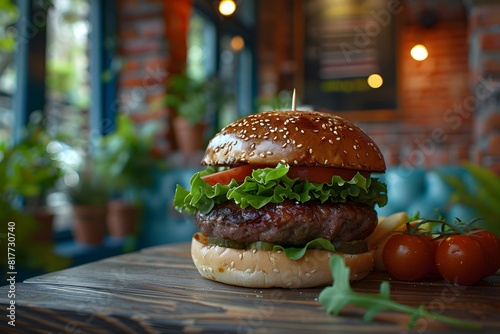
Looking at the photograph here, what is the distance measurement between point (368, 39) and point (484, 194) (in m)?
4.04

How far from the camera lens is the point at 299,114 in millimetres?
1686

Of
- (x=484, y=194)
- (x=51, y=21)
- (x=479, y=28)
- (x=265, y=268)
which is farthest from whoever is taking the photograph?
(x=51, y=21)

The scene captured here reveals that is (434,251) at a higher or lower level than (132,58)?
lower

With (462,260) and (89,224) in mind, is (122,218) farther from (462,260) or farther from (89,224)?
(462,260)

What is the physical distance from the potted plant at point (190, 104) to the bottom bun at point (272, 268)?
10.6ft

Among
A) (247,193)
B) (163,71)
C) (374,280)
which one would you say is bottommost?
(374,280)

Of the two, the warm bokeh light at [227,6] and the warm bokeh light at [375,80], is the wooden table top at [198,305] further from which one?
the warm bokeh light at [375,80]

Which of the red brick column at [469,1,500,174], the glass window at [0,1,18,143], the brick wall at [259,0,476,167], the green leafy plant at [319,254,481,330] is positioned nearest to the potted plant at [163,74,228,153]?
the glass window at [0,1,18,143]

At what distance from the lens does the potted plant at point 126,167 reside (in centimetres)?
433

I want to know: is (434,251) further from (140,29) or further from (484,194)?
(140,29)

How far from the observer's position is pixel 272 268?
1.50 metres

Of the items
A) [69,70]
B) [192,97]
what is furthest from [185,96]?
[69,70]

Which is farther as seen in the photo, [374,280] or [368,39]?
[368,39]

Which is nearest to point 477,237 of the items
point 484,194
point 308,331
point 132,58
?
point 308,331
